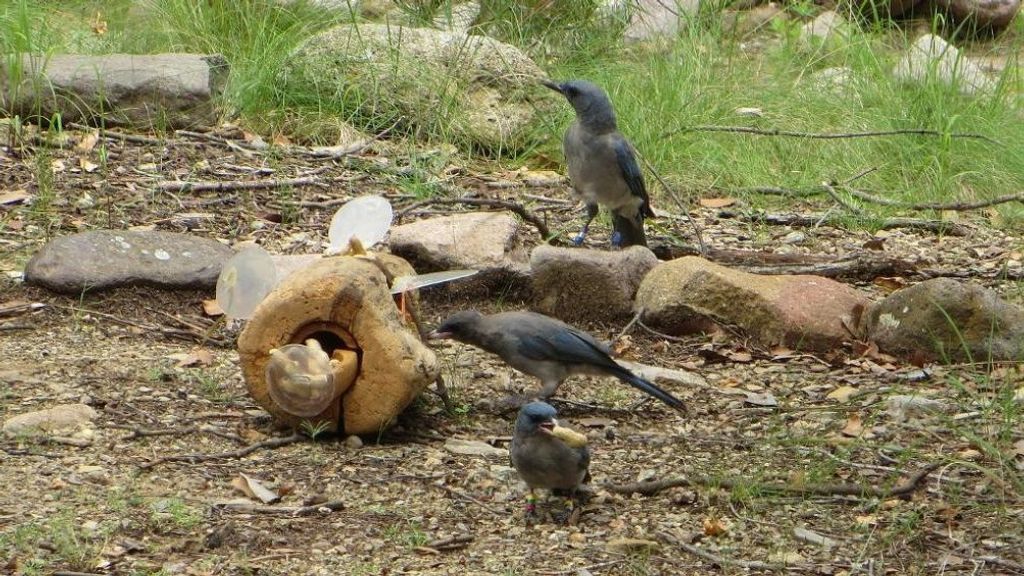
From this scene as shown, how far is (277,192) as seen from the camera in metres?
7.37

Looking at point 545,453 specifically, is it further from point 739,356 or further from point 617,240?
point 617,240

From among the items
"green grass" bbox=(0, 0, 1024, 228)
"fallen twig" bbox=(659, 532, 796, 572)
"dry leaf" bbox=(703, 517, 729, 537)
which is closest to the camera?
"fallen twig" bbox=(659, 532, 796, 572)

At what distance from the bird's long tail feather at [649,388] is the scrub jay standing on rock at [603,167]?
2354 millimetres

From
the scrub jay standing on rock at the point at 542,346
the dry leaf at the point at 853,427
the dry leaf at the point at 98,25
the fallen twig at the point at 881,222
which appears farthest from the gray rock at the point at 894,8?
the scrub jay standing on rock at the point at 542,346

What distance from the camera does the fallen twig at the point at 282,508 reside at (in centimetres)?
391

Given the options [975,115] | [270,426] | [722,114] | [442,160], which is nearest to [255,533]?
[270,426]

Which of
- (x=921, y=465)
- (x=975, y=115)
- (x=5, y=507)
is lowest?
(x=5, y=507)

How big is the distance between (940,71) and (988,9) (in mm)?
4967

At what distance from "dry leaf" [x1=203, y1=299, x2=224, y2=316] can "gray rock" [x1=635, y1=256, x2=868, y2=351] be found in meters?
1.79

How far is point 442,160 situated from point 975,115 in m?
3.46

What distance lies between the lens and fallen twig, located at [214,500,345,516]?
3.91 meters

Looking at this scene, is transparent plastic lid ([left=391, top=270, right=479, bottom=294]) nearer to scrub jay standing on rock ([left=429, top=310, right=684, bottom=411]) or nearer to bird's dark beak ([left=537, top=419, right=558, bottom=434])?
scrub jay standing on rock ([left=429, top=310, right=684, bottom=411])

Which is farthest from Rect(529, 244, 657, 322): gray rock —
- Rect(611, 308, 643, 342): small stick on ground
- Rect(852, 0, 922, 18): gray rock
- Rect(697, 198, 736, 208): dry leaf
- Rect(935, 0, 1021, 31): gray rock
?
Rect(935, 0, 1021, 31): gray rock

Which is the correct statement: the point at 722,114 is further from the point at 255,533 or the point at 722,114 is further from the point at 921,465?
the point at 255,533
